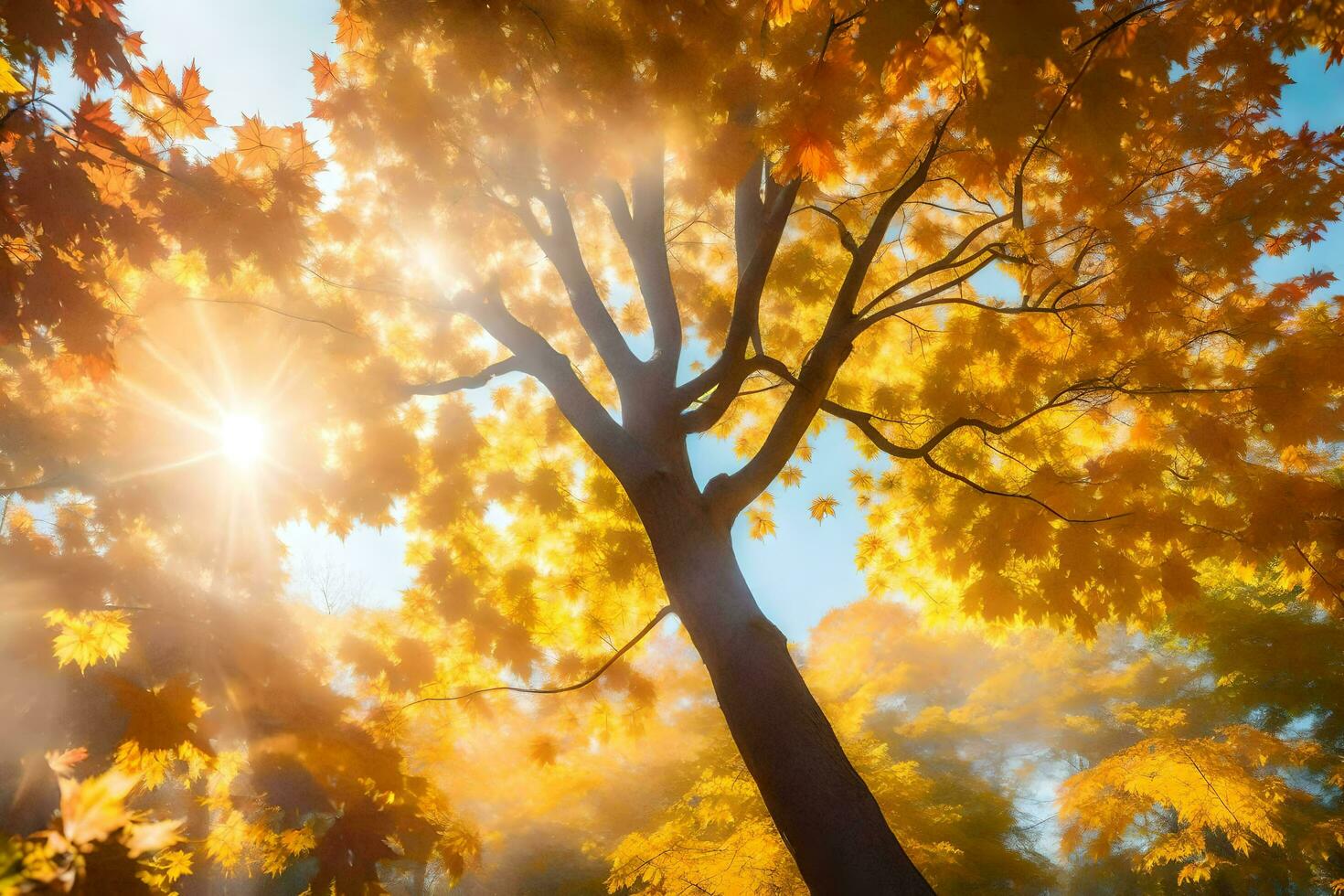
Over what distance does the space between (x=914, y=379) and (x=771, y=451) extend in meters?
2.36

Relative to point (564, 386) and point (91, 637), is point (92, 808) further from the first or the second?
point (564, 386)

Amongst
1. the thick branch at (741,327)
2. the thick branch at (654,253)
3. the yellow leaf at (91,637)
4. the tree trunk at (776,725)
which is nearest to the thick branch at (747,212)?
the thick branch at (654,253)

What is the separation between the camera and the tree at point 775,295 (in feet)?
7.44

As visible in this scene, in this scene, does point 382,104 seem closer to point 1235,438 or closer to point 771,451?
point 771,451

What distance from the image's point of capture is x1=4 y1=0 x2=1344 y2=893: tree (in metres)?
2.27

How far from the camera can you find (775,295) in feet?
16.2

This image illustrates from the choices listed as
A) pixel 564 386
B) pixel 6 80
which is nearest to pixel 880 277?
pixel 564 386

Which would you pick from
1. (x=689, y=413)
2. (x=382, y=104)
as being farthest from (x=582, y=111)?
(x=689, y=413)

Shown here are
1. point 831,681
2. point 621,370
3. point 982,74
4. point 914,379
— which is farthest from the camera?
point 831,681

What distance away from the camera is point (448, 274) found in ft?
12.5

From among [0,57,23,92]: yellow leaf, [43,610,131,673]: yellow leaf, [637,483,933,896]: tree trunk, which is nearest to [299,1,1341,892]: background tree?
[637,483,933,896]: tree trunk

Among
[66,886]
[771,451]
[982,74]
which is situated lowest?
[66,886]

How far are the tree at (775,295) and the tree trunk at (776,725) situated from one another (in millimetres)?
14

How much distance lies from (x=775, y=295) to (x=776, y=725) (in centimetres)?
369
